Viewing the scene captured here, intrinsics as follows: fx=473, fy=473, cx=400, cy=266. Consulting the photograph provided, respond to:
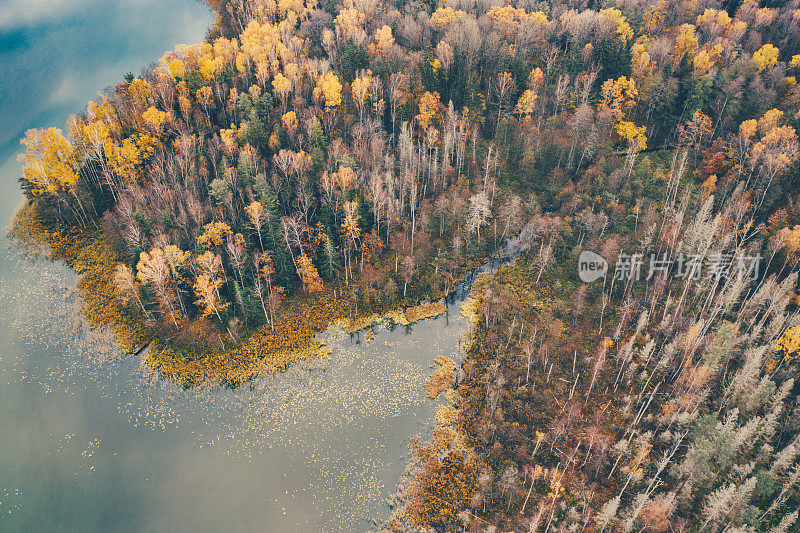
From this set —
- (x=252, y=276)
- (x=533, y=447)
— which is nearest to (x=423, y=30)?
(x=252, y=276)

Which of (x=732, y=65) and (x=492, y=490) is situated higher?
(x=732, y=65)

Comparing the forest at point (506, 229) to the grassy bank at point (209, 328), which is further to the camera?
the grassy bank at point (209, 328)

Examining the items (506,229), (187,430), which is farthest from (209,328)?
(506,229)

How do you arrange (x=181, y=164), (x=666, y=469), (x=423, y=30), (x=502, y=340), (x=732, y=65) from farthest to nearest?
1. (x=423, y=30)
2. (x=732, y=65)
3. (x=181, y=164)
4. (x=502, y=340)
5. (x=666, y=469)

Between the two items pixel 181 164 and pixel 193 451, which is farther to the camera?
pixel 181 164

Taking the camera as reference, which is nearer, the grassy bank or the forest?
the forest

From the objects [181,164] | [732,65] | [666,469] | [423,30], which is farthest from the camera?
[423,30]

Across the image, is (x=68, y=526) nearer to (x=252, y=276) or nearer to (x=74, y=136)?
(x=252, y=276)
